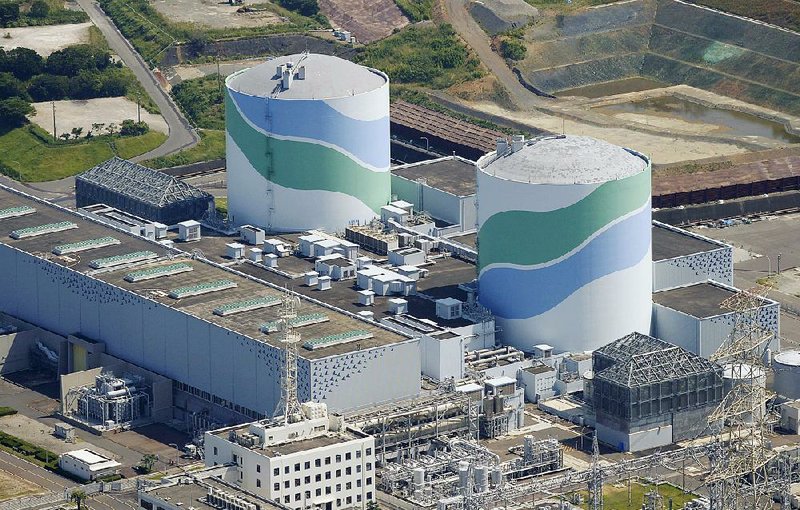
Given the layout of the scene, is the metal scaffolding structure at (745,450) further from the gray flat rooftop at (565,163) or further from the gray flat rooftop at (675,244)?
the gray flat rooftop at (675,244)

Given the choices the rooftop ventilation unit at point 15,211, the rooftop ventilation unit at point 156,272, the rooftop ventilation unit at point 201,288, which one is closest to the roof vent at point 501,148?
the rooftop ventilation unit at point 201,288

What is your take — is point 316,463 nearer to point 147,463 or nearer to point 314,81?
point 147,463

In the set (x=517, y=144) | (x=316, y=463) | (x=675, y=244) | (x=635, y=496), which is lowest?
(x=635, y=496)

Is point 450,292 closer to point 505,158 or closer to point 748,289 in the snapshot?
point 505,158

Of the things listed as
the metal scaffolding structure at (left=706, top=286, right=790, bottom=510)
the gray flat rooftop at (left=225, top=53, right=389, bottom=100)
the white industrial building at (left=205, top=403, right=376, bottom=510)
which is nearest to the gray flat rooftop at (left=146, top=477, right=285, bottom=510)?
the white industrial building at (left=205, top=403, right=376, bottom=510)

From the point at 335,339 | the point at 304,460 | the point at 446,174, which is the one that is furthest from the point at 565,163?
the point at 304,460

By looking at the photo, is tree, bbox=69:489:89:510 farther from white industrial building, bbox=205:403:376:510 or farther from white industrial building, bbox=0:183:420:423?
white industrial building, bbox=0:183:420:423
